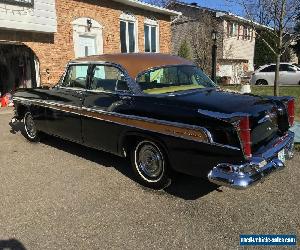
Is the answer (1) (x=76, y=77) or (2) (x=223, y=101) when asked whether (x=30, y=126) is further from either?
(2) (x=223, y=101)

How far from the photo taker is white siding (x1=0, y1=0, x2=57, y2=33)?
36.1 ft

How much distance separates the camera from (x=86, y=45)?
47.3ft

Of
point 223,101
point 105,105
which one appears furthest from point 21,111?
point 223,101

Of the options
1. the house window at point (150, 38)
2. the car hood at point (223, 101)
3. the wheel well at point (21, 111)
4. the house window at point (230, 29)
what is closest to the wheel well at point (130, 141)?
the car hood at point (223, 101)

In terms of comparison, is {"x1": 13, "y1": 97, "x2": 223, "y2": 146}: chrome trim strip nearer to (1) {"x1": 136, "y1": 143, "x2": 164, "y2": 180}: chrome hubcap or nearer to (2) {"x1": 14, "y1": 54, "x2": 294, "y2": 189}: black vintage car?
(2) {"x1": 14, "y1": 54, "x2": 294, "y2": 189}: black vintage car

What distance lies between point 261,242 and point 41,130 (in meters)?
4.81

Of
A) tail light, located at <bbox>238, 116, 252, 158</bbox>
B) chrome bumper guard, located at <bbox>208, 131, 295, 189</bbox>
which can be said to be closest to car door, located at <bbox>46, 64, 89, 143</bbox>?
chrome bumper guard, located at <bbox>208, 131, 295, 189</bbox>

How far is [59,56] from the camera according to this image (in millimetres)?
13367

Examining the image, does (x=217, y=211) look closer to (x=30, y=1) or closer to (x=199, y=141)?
(x=199, y=141)

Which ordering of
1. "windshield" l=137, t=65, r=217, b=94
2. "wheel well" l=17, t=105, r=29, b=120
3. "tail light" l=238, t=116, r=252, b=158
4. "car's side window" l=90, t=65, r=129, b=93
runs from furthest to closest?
1. "wheel well" l=17, t=105, r=29, b=120
2. "car's side window" l=90, t=65, r=129, b=93
3. "windshield" l=137, t=65, r=217, b=94
4. "tail light" l=238, t=116, r=252, b=158

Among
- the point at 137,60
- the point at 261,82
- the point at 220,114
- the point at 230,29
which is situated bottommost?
the point at 261,82

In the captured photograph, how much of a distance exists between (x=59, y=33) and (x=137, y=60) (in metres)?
8.89

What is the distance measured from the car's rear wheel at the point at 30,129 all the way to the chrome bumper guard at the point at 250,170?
460 centimetres

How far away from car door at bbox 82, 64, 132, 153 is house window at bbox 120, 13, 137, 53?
11037mm
